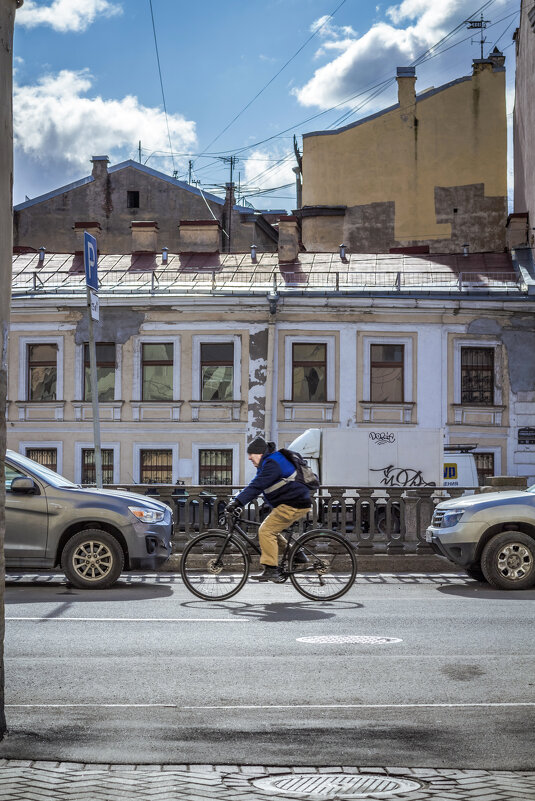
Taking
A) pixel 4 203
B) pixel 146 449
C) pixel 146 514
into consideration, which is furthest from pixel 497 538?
pixel 146 449

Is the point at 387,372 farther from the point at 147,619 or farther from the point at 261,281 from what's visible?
the point at 147,619

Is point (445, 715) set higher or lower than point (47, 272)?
lower

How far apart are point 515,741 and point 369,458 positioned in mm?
22067

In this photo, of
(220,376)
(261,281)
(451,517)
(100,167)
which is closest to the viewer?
(451,517)

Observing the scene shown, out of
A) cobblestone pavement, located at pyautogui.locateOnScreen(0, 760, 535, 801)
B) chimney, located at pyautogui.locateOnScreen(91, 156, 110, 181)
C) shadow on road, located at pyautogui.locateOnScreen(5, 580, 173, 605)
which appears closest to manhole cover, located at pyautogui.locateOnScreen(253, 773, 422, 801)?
cobblestone pavement, located at pyautogui.locateOnScreen(0, 760, 535, 801)

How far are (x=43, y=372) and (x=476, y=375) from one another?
1183cm

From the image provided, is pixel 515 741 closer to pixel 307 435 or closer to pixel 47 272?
pixel 307 435

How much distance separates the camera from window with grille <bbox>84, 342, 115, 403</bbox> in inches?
1240

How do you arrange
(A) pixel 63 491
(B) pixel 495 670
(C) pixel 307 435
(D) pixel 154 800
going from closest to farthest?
(D) pixel 154 800, (B) pixel 495 670, (A) pixel 63 491, (C) pixel 307 435

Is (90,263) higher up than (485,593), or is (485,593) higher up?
(90,263)

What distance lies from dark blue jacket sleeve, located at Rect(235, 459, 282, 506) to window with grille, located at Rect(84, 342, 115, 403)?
1984 cm

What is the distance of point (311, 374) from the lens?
31.0m

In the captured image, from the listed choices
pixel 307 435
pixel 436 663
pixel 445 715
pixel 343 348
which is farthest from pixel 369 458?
pixel 445 715

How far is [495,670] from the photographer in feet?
26.1
